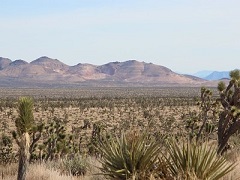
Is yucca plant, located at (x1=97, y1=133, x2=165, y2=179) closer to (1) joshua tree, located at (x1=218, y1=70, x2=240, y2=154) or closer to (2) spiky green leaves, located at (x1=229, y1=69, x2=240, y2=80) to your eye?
(1) joshua tree, located at (x1=218, y1=70, x2=240, y2=154)

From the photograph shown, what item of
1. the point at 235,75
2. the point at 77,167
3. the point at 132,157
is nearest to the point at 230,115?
the point at 235,75

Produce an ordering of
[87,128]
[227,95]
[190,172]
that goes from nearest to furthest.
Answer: [190,172], [227,95], [87,128]

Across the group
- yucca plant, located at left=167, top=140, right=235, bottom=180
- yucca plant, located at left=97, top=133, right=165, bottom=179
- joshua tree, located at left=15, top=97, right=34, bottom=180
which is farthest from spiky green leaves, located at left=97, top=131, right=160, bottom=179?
joshua tree, located at left=15, top=97, right=34, bottom=180

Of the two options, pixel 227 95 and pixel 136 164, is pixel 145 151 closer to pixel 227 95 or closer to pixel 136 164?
pixel 136 164

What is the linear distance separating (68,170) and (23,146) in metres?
2.65

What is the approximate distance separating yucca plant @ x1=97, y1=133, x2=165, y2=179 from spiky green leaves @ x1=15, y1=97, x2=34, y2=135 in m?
1.36

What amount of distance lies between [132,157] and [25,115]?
6.54 feet

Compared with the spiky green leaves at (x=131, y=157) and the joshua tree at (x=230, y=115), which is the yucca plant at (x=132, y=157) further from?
the joshua tree at (x=230, y=115)

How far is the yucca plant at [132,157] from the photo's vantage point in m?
6.46

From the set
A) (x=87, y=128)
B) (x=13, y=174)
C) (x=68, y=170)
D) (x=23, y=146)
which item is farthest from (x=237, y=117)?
(x=87, y=128)

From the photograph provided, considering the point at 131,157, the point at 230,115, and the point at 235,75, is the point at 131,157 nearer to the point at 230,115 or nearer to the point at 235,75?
the point at 230,115

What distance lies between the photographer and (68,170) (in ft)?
31.9

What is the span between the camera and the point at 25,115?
23.8ft

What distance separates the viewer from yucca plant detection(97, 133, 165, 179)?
6465mm
